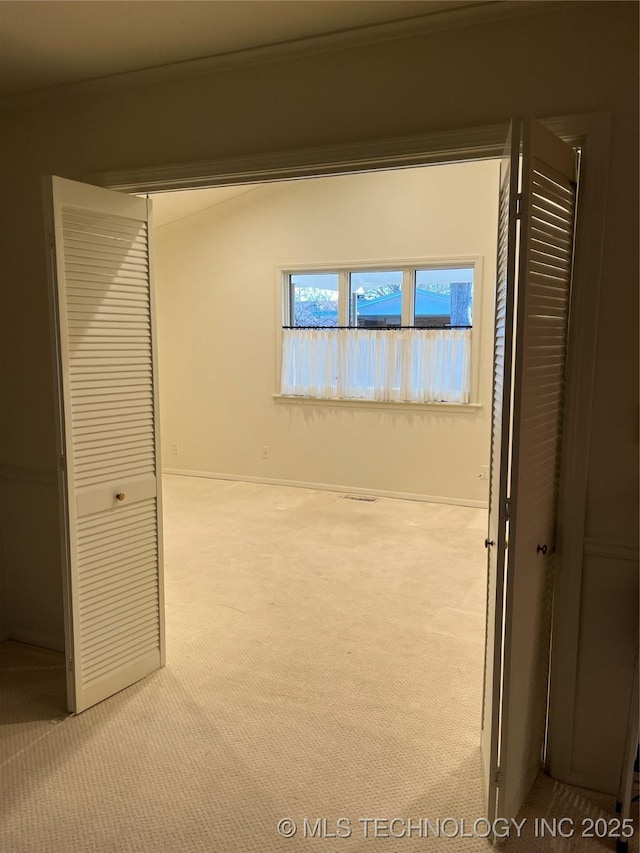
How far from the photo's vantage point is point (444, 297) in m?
5.57

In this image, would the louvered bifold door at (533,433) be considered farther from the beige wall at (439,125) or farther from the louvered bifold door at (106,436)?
the louvered bifold door at (106,436)

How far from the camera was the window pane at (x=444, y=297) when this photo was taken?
5.48 meters

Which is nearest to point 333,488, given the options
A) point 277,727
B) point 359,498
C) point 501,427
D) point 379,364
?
point 359,498

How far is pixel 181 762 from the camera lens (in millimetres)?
2209

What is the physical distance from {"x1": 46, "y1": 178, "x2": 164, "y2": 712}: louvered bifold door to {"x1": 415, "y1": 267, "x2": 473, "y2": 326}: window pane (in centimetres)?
345

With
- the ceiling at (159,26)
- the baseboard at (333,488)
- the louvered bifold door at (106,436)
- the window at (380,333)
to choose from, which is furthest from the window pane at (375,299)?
the ceiling at (159,26)

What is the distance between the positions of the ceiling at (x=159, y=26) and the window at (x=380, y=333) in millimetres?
3528

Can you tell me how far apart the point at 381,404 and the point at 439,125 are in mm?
3826

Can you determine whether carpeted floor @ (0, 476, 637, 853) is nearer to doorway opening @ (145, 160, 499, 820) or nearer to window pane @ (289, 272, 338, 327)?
doorway opening @ (145, 160, 499, 820)

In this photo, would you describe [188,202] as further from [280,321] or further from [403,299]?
[403,299]

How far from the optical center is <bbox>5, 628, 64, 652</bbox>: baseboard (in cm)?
300

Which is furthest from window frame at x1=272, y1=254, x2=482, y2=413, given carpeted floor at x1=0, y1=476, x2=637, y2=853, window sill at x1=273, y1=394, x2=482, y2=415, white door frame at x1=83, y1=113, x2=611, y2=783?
white door frame at x1=83, y1=113, x2=611, y2=783

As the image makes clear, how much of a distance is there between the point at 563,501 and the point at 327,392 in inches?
161

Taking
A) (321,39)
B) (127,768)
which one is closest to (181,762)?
(127,768)
